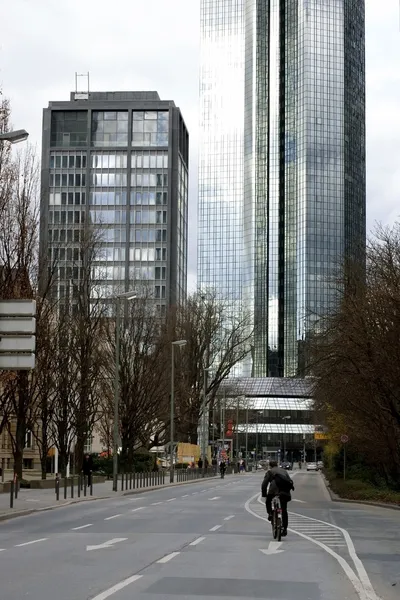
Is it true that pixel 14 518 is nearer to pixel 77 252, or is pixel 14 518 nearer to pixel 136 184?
pixel 77 252

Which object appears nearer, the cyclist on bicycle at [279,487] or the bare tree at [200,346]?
the cyclist on bicycle at [279,487]

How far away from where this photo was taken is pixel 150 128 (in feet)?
515

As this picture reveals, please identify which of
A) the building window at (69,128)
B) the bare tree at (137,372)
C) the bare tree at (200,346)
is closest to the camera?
the bare tree at (137,372)

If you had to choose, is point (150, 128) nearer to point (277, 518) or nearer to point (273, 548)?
point (277, 518)

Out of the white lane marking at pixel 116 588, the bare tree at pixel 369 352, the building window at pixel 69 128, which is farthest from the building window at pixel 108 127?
the white lane marking at pixel 116 588

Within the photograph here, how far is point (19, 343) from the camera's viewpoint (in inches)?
1006

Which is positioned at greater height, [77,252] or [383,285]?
[77,252]

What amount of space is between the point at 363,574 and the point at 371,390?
25036 mm

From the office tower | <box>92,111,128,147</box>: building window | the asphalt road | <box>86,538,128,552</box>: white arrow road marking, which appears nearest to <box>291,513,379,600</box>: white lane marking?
the asphalt road

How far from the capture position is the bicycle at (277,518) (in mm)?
19453

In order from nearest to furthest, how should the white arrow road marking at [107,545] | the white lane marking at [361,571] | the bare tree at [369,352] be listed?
the white lane marking at [361,571] < the white arrow road marking at [107,545] < the bare tree at [369,352]

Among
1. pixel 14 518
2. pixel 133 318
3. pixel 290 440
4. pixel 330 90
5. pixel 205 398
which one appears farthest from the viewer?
pixel 330 90

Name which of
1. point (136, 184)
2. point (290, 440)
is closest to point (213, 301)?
point (136, 184)

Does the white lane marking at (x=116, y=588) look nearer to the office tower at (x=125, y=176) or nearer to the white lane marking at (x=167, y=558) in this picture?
the white lane marking at (x=167, y=558)
